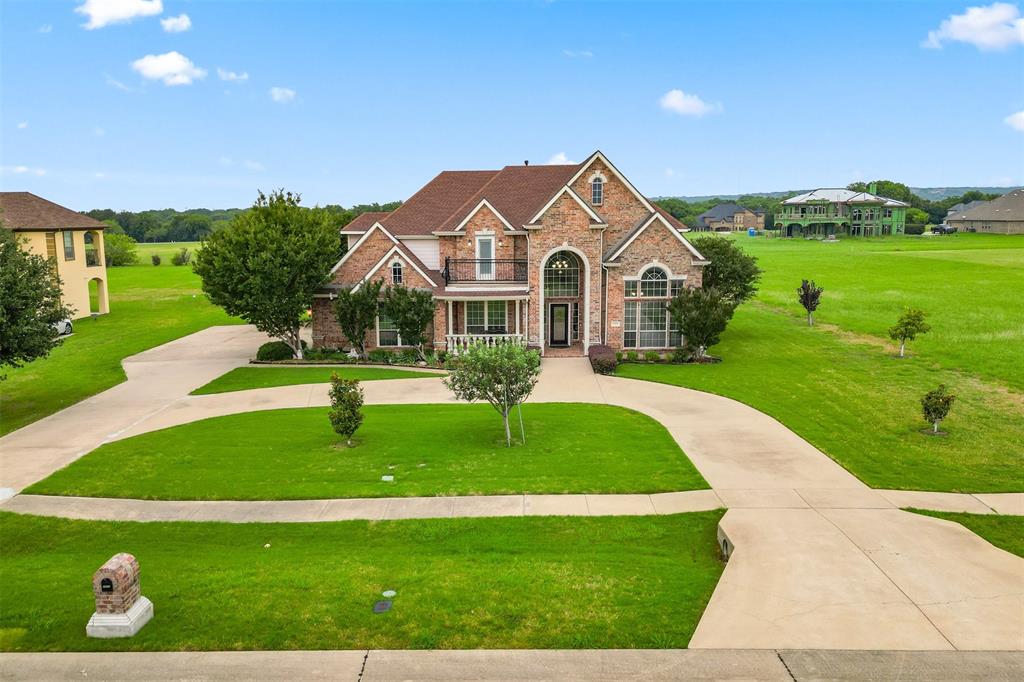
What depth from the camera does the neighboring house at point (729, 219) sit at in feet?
598

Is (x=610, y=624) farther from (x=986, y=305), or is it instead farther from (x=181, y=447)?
(x=986, y=305)

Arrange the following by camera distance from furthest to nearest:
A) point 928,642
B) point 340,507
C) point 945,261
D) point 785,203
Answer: point 785,203 < point 945,261 < point 340,507 < point 928,642

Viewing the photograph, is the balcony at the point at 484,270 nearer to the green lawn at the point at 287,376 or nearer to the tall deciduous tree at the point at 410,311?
the tall deciduous tree at the point at 410,311

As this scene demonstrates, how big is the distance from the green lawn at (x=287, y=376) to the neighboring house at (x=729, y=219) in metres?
160

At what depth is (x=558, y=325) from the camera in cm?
3591

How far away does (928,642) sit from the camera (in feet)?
33.8

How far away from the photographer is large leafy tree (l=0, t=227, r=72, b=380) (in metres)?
22.3

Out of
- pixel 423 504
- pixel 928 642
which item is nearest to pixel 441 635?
pixel 423 504

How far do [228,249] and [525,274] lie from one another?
46.0 ft

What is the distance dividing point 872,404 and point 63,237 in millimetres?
47083

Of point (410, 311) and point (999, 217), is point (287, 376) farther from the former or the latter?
point (999, 217)

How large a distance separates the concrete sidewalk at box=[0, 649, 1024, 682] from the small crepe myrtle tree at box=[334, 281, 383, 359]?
894 inches

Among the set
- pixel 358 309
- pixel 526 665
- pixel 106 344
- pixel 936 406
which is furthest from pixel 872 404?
pixel 106 344

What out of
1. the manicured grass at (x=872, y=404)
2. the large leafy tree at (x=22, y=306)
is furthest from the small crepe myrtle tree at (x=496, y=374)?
the large leafy tree at (x=22, y=306)
